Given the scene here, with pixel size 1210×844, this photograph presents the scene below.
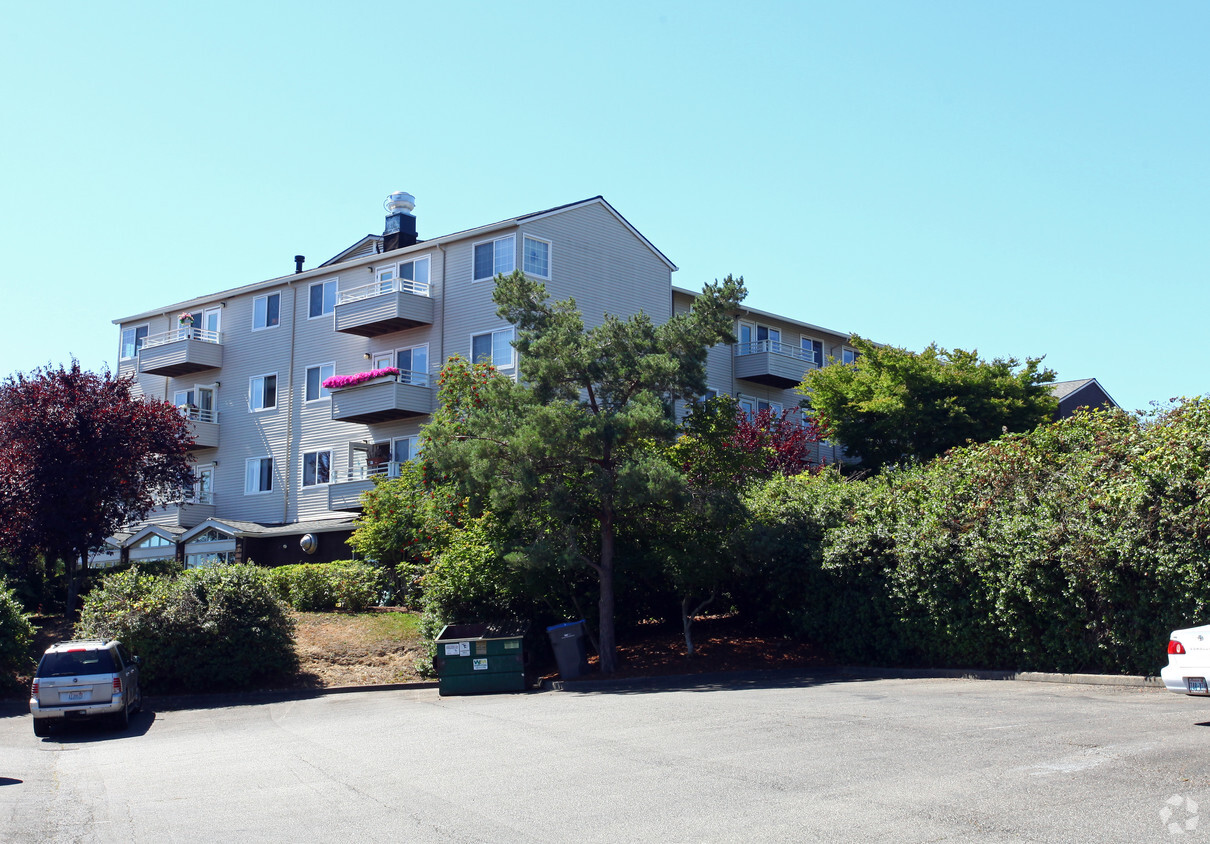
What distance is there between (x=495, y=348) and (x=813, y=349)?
1651cm

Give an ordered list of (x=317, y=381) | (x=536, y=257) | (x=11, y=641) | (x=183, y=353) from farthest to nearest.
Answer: (x=183, y=353) < (x=317, y=381) < (x=536, y=257) < (x=11, y=641)

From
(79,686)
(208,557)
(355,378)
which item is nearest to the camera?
(79,686)

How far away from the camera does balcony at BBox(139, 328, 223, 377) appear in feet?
141

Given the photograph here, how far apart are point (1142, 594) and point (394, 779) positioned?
10789mm

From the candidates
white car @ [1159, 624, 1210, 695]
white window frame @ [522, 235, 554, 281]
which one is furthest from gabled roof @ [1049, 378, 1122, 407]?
white car @ [1159, 624, 1210, 695]

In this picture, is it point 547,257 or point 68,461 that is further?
point 547,257

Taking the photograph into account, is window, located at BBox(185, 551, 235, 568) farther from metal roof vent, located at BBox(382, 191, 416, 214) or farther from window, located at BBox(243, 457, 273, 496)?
metal roof vent, located at BBox(382, 191, 416, 214)

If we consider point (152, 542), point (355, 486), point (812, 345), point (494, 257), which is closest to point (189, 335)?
point (152, 542)

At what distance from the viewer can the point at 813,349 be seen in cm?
4659

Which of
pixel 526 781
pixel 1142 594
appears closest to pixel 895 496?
pixel 1142 594

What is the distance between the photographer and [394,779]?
35.3 ft

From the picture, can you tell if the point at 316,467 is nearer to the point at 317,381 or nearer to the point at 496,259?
the point at 317,381

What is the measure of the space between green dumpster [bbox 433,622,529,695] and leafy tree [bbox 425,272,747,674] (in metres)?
1.82

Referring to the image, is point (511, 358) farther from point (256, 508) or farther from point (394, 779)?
point (394, 779)
